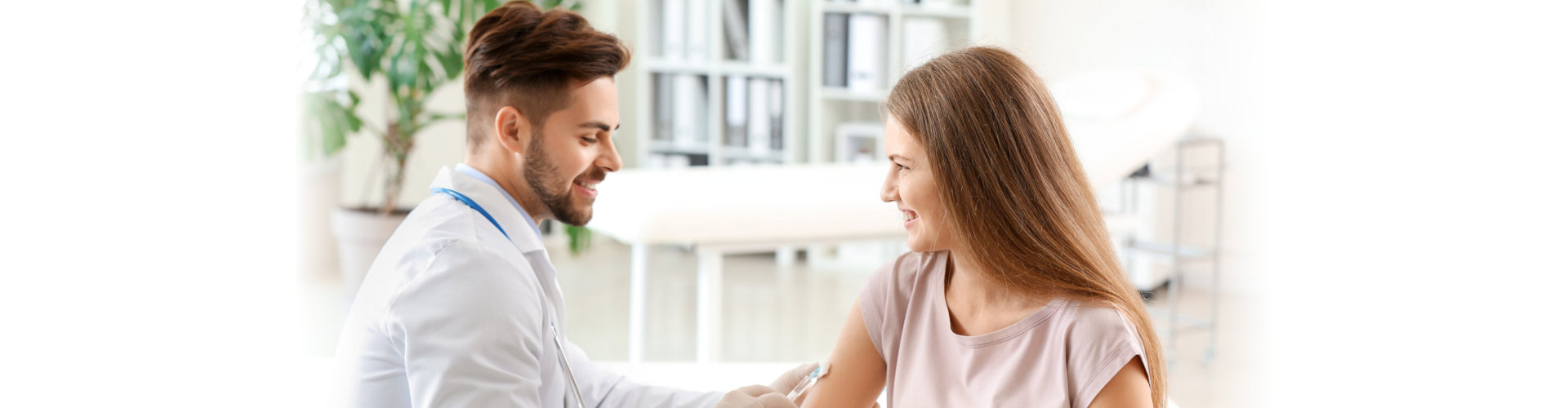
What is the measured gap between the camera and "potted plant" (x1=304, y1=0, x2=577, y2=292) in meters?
3.05

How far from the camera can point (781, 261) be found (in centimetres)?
436

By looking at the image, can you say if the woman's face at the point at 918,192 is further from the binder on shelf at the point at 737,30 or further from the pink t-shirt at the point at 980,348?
the binder on shelf at the point at 737,30

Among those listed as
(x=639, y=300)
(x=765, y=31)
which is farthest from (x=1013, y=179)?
(x=765, y=31)

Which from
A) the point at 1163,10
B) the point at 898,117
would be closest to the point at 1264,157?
the point at 1163,10

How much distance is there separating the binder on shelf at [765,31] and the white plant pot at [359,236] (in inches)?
54.0

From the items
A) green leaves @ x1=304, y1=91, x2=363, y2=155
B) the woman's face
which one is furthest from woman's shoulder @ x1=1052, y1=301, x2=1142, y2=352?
green leaves @ x1=304, y1=91, x2=363, y2=155

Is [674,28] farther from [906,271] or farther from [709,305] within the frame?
[906,271]

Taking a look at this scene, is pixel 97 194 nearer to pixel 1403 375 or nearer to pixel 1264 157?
pixel 1403 375

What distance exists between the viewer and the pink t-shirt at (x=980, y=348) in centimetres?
102

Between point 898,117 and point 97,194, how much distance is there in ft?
4.70

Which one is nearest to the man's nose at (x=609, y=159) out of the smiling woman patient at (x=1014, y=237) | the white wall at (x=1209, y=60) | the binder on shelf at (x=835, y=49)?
the smiling woman patient at (x=1014, y=237)

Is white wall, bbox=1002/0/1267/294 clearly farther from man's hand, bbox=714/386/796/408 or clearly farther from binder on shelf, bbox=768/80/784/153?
man's hand, bbox=714/386/796/408

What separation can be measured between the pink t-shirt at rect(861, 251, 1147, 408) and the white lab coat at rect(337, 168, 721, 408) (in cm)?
34

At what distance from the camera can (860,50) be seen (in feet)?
12.8
